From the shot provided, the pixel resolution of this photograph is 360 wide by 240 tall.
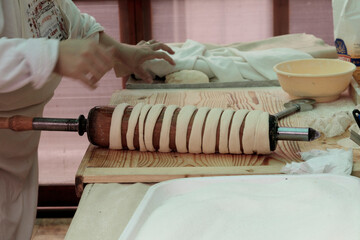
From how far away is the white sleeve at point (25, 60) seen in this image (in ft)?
3.66

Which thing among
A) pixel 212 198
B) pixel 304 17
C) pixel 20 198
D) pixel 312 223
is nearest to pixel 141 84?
pixel 20 198

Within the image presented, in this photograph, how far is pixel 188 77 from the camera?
1967 millimetres

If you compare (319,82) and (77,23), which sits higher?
(77,23)

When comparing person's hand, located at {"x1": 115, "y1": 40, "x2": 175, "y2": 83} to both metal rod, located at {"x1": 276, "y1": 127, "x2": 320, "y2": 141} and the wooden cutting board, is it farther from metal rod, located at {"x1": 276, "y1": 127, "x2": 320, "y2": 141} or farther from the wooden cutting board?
metal rod, located at {"x1": 276, "y1": 127, "x2": 320, "y2": 141}

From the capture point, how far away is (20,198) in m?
1.57

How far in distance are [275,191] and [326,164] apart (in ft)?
1.06

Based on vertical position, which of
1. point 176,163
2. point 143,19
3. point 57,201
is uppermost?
point 143,19

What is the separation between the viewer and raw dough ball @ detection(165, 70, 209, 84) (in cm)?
196

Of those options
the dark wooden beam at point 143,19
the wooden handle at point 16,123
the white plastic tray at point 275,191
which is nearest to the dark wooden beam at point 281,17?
the dark wooden beam at point 143,19

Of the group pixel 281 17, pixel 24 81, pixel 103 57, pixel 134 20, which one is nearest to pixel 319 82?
pixel 103 57

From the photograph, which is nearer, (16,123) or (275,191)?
(275,191)

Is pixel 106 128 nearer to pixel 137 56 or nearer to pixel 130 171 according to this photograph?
pixel 130 171

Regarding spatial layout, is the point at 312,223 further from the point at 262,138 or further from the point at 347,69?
the point at 347,69

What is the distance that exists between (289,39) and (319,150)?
1239 millimetres
